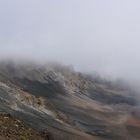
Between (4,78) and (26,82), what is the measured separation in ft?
15.6

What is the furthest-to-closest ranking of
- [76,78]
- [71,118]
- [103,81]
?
[103,81]
[76,78]
[71,118]

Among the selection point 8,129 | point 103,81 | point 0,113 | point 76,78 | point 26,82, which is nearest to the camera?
point 8,129

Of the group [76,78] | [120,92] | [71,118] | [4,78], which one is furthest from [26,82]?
[120,92]

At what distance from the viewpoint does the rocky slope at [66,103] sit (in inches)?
2010

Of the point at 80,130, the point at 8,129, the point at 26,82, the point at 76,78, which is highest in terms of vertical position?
the point at 76,78

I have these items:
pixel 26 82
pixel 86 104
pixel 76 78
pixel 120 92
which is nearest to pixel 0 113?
pixel 26 82

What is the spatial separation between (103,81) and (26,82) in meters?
24.8

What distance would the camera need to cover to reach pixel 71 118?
2243 inches

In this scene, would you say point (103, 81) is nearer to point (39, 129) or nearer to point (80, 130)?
point (80, 130)

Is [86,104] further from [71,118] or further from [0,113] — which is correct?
[0,113]

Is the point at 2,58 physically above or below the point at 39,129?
above

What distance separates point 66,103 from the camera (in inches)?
2488

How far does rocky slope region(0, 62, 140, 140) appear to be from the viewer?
51062 mm

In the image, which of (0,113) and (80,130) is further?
(80,130)
